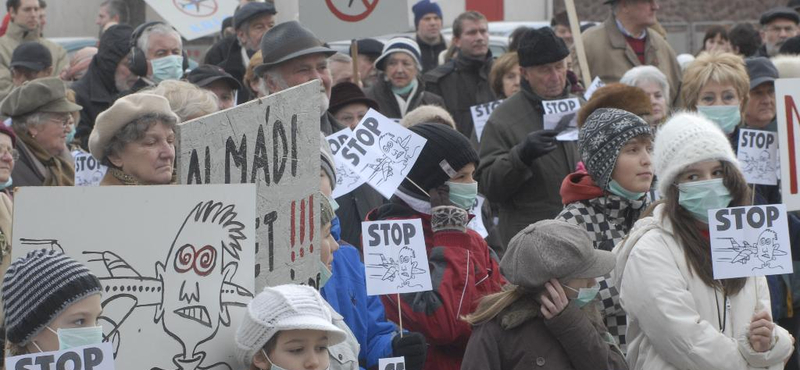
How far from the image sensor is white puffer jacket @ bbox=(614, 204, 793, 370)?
17.9 feet

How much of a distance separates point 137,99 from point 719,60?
4.45m

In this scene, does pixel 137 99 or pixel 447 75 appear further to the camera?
pixel 447 75

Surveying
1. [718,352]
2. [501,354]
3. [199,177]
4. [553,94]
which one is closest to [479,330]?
[501,354]

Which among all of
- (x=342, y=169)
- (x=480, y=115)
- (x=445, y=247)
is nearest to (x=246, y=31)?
(x=480, y=115)

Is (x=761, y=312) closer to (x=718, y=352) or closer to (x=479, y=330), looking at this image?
(x=718, y=352)

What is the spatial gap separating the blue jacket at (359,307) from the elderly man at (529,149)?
2149 mm

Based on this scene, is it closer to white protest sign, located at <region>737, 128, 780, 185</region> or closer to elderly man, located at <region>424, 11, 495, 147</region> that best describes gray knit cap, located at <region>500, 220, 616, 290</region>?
white protest sign, located at <region>737, 128, 780, 185</region>

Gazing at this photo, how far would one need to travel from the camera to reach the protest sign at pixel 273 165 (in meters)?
4.52

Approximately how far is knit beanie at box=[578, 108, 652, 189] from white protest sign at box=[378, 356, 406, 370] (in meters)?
1.47

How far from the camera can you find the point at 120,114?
536 centimetres

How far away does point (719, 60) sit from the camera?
8625 mm

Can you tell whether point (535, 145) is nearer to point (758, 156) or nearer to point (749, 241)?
point (758, 156)

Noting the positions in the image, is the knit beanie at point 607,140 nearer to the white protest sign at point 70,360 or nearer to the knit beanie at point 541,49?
the knit beanie at point 541,49

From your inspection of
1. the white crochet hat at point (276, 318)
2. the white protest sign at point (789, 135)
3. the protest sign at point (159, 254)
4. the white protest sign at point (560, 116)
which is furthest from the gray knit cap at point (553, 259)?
the white protest sign at point (560, 116)
